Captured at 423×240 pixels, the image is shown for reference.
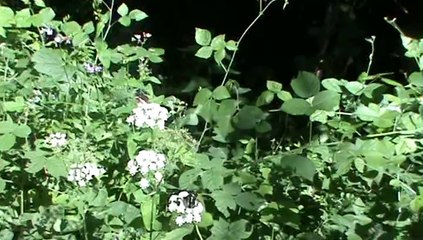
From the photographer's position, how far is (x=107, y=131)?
2.31 metres

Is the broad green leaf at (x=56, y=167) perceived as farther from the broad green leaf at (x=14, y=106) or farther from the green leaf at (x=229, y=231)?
the green leaf at (x=229, y=231)

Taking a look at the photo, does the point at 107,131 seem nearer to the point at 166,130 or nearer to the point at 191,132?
the point at 166,130

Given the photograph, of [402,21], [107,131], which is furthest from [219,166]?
[402,21]

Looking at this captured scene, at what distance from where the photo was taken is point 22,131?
2.19 m

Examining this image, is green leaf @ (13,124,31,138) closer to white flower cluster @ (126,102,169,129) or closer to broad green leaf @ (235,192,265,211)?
white flower cluster @ (126,102,169,129)

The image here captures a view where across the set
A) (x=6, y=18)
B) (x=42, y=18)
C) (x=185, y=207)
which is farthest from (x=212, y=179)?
(x=6, y=18)

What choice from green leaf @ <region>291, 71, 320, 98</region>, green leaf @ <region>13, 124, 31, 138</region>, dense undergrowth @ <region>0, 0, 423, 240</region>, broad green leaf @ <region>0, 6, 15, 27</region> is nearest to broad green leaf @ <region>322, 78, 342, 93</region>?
dense undergrowth @ <region>0, 0, 423, 240</region>

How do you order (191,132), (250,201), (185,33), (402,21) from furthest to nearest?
(185,33)
(402,21)
(191,132)
(250,201)

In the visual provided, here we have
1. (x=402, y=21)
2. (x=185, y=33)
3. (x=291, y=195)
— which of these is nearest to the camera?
(x=291, y=195)

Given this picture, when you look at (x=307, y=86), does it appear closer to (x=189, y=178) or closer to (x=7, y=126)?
(x=189, y=178)

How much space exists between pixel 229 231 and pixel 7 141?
0.57 metres

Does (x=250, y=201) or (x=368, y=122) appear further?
(x=368, y=122)

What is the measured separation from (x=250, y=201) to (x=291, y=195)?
7.9 inches

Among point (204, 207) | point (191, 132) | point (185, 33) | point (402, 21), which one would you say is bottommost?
point (185, 33)
